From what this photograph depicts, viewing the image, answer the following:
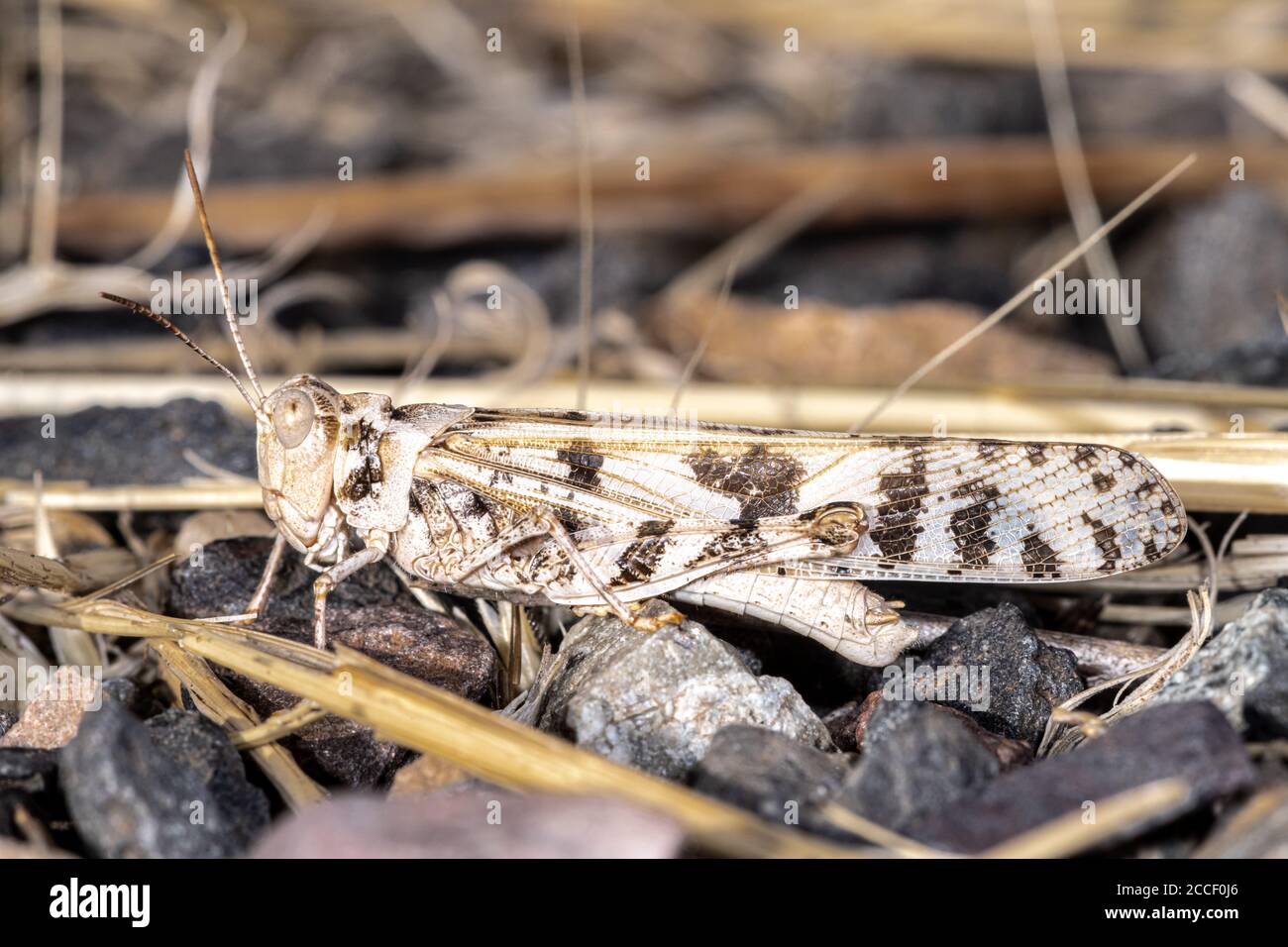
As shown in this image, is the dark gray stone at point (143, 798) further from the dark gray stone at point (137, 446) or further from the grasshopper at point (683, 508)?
the dark gray stone at point (137, 446)

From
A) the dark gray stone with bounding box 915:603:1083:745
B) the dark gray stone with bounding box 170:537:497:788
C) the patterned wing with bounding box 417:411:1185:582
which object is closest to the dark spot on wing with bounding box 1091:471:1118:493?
the patterned wing with bounding box 417:411:1185:582

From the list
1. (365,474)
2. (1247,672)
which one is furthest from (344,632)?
(1247,672)

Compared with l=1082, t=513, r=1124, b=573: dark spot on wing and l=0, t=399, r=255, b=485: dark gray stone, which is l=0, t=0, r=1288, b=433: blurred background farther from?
l=1082, t=513, r=1124, b=573: dark spot on wing

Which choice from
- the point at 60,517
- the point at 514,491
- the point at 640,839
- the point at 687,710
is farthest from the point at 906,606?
the point at 60,517

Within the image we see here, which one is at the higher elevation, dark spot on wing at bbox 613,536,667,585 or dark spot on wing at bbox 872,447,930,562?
dark spot on wing at bbox 872,447,930,562

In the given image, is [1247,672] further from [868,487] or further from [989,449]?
[868,487]

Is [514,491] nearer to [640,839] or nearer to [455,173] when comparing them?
[640,839]
